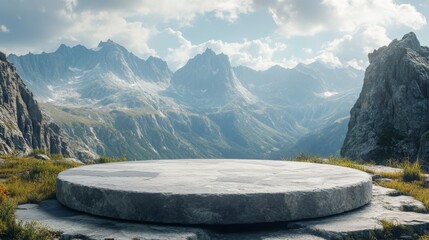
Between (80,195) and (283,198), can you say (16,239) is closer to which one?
(80,195)

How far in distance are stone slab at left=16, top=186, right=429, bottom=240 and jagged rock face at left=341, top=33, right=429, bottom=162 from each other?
55.7 meters

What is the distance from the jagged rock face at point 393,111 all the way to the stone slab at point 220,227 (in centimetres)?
5575

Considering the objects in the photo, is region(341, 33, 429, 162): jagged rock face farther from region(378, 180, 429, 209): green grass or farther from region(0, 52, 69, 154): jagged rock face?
region(0, 52, 69, 154): jagged rock face

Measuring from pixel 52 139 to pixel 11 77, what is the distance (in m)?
40.5

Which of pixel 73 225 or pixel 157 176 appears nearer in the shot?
pixel 73 225

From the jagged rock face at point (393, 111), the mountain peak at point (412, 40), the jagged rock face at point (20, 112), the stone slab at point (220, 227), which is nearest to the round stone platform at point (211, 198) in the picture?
the stone slab at point (220, 227)

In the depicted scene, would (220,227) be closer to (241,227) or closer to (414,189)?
(241,227)

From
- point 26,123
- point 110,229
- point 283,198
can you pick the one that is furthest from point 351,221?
point 26,123

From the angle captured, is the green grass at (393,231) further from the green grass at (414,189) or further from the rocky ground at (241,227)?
the green grass at (414,189)

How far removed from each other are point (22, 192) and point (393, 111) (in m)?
76.2

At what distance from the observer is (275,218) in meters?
7.98

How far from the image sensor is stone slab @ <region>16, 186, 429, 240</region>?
7.23 metres

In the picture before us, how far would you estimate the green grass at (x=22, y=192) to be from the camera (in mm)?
6949

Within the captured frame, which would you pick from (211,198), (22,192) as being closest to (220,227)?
(211,198)
